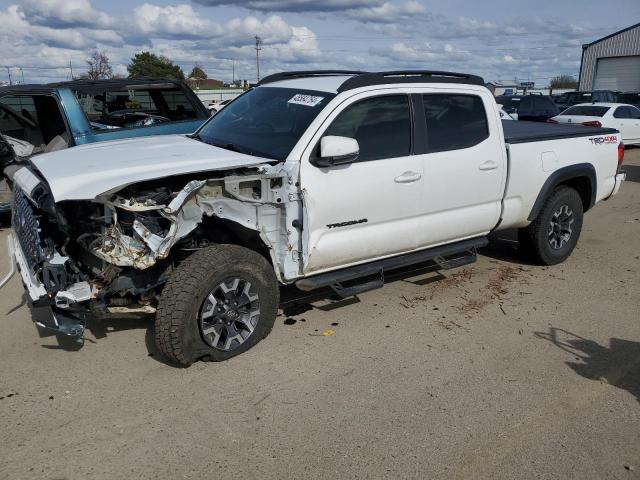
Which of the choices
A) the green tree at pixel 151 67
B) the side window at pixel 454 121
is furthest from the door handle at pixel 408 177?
the green tree at pixel 151 67

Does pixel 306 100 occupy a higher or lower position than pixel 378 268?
higher

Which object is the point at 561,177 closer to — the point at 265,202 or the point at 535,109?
the point at 265,202

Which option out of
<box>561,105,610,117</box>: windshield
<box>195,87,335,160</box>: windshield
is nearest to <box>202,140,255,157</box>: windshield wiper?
<box>195,87,335,160</box>: windshield

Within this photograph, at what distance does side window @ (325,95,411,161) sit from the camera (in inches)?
169

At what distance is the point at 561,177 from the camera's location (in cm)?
576

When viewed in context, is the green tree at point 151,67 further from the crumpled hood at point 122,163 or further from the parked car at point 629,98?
the crumpled hood at point 122,163

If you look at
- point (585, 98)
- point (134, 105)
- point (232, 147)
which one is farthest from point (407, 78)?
point (585, 98)

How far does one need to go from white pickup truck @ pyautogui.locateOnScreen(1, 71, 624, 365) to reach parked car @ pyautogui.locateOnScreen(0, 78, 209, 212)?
171cm

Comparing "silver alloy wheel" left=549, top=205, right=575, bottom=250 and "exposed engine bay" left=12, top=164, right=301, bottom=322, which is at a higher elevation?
"exposed engine bay" left=12, top=164, right=301, bottom=322

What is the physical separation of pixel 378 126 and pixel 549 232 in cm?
265

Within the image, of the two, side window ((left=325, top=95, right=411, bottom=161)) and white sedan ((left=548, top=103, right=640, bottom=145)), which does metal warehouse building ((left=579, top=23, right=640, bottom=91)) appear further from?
side window ((left=325, top=95, right=411, bottom=161))

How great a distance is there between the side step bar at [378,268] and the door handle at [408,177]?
693 mm

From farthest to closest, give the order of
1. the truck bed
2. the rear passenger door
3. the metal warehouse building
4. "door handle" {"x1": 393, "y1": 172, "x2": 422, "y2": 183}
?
the metal warehouse building → the truck bed → the rear passenger door → "door handle" {"x1": 393, "y1": 172, "x2": 422, "y2": 183}

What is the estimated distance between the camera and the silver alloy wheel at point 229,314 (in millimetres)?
3754
